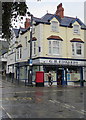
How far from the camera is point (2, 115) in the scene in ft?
26.3

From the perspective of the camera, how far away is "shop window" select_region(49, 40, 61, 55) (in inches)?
1041

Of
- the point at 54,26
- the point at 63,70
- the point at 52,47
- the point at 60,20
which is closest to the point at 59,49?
the point at 52,47

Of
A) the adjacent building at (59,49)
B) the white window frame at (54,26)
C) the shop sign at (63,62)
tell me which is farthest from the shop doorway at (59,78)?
the white window frame at (54,26)

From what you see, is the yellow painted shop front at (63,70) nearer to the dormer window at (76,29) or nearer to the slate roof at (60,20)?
the dormer window at (76,29)

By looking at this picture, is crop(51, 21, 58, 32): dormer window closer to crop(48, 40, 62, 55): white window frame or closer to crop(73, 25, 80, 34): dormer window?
crop(48, 40, 62, 55): white window frame

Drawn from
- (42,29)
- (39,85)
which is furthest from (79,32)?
(39,85)

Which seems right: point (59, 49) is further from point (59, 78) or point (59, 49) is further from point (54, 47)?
point (59, 78)

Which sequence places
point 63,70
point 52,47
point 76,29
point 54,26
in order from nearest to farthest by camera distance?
point 52,47 → point 63,70 → point 54,26 → point 76,29

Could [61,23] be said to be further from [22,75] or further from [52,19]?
[22,75]

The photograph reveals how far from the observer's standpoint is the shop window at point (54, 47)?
86.8ft

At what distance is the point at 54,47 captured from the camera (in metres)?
26.8

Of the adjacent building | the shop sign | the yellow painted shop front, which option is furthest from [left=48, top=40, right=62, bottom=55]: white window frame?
the shop sign

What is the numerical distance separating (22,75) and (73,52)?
894 centimetres

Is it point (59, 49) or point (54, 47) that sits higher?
point (54, 47)
